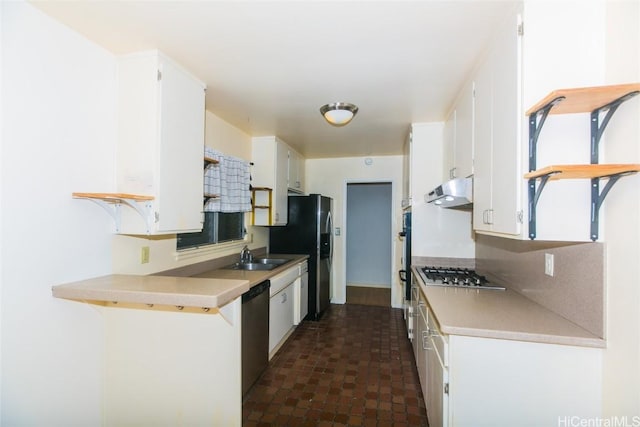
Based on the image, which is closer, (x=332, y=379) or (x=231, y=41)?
(x=231, y=41)

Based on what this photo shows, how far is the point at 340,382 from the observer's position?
244 cm

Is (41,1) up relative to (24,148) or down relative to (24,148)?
up

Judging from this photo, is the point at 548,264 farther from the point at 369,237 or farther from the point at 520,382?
the point at 369,237

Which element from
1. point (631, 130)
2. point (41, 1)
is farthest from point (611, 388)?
point (41, 1)

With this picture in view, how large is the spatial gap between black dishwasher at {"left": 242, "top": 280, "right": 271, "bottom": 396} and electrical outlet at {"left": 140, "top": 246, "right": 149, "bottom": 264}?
705mm

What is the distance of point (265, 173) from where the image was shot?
348cm

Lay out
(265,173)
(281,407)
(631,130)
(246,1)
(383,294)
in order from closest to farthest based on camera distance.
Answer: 1. (631,130)
2. (246,1)
3. (281,407)
4. (265,173)
5. (383,294)

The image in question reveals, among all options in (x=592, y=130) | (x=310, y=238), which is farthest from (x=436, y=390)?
(x=310, y=238)

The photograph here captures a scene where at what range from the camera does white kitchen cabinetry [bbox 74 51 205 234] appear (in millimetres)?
1696

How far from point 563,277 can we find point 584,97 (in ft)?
2.90

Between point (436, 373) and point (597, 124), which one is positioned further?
point (436, 373)

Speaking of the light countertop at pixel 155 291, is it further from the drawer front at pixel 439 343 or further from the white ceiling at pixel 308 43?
the white ceiling at pixel 308 43

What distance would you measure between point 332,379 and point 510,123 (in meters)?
2.27

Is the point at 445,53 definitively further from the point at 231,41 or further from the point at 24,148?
the point at 24,148
